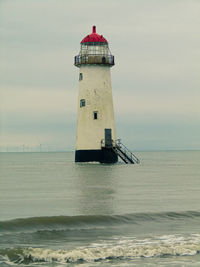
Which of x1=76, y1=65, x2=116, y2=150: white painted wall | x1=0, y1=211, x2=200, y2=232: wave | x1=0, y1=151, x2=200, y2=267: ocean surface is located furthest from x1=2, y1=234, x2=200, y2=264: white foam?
x1=76, y1=65, x2=116, y2=150: white painted wall

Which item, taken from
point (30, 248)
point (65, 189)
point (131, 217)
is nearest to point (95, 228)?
point (131, 217)

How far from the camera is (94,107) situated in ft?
157

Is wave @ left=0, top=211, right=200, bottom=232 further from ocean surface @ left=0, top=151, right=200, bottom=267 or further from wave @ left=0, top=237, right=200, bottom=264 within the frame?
wave @ left=0, top=237, right=200, bottom=264

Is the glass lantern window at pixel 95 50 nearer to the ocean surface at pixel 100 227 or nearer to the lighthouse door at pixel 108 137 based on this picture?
the lighthouse door at pixel 108 137

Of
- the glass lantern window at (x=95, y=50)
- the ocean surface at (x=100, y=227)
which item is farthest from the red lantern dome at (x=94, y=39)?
the ocean surface at (x=100, y=227)

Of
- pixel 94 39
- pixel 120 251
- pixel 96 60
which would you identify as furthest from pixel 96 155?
pixel 120 251

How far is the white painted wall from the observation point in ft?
157

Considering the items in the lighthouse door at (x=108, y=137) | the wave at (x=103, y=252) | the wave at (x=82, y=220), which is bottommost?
the wave at (x=103, y=252)

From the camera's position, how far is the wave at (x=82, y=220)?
57.7ft

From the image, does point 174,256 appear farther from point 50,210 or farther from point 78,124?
point 78,124

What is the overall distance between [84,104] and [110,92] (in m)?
2.45

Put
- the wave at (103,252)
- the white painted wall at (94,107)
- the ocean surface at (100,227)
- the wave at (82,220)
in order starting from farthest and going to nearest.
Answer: the white painted wall at (94,107) < the wave at (82,220) < the ocean surface at (100,227) < the wave at (103,252)

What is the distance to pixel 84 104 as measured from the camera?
48188 millimetres

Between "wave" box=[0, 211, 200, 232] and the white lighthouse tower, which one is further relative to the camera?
the white lighthouse tower
